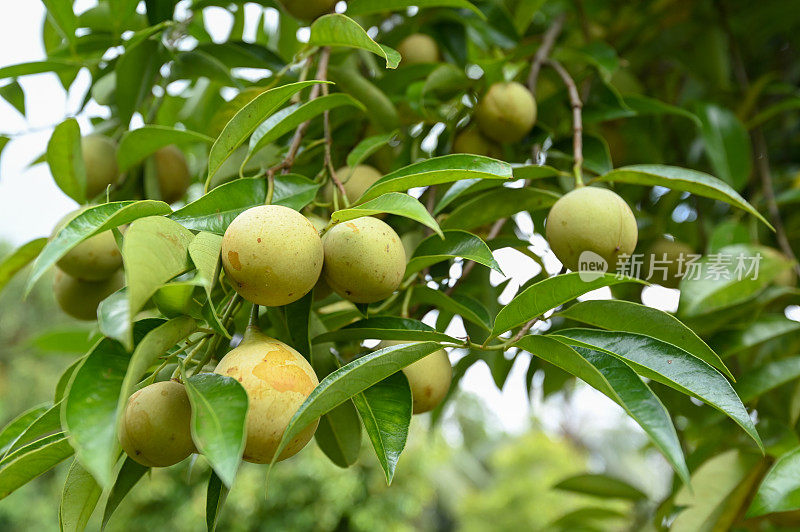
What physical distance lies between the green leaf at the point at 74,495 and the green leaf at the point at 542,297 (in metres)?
0.29

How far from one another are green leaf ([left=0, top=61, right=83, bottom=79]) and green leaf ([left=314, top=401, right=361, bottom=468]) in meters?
0.47

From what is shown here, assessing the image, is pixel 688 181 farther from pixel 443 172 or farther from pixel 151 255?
pixel 151 255

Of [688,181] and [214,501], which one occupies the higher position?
[688,181]

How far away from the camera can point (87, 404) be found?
0.34m

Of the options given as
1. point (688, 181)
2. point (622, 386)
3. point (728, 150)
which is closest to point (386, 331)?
point (622, 386)

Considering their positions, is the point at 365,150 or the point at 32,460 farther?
the point at 365,150

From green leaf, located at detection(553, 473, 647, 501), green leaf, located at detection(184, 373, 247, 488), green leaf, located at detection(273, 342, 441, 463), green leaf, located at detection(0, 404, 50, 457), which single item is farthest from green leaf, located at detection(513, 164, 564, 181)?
green leaf, located at detection(553, 473, 647, 501)

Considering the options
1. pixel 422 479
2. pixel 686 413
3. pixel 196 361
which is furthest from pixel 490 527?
pixel 196 361

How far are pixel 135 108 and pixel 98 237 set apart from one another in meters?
0.17

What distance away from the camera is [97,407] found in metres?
0.34

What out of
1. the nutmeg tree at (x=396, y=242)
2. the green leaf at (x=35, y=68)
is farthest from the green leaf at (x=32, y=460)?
the green leaf at (x=35, y=68)

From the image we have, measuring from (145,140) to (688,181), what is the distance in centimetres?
48

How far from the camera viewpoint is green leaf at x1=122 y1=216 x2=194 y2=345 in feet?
1.09

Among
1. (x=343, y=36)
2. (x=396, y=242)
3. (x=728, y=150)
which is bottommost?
(x=728, y=150)
